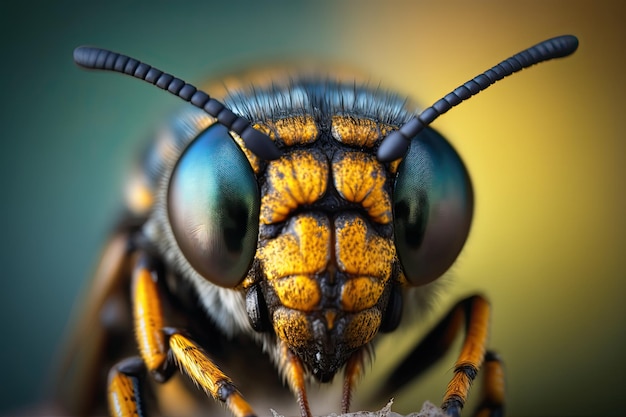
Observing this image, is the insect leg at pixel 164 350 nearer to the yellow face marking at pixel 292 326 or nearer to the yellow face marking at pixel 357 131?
the yellow face marking at pixel 292 326

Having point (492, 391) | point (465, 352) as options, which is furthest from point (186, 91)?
point (492, 391)

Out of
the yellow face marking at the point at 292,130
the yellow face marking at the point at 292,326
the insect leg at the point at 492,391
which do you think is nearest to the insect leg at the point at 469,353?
the insect leg at the point at 492,391

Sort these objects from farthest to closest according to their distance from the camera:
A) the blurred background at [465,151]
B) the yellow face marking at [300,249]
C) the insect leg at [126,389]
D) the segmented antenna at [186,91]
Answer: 1. the blurred background at [465,151]
2. the insect leg at [126,389]
3. the segmented antenna at [186,91]
4. the yellow face marking at [300,249]

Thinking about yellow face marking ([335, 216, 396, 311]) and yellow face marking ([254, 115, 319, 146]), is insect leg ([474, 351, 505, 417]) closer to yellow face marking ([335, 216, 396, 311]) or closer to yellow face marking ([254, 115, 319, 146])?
yellow face marking ([335, 216, 396, 311])

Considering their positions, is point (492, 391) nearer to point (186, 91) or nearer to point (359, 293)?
point (359, 293)

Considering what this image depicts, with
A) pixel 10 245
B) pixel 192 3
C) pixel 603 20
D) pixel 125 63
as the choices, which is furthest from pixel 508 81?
pixel 125 63

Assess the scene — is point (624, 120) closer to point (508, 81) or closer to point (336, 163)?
point (508, 81)
